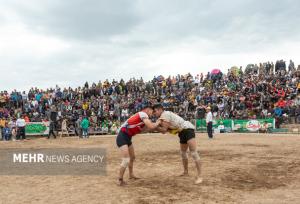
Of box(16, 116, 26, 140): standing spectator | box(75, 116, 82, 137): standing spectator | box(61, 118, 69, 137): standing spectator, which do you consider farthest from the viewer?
box(61, 118, 69, 137): standing spectator

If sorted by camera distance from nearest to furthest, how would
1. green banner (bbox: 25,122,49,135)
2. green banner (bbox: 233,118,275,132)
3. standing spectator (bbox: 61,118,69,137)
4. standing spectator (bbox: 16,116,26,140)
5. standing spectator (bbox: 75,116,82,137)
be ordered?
standing spectator (bbox: 16,116,26,140)
green banner (bbox: 233,118,275,132)
standing spectator (bbox: 75,116,82,137)
green banner (bbox: 25,122,49,135)
standing spectator (bbox: 61,118,69,137)

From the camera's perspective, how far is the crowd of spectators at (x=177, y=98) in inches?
1240

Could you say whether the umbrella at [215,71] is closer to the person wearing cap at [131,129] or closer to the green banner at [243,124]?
the green banner at [243,124]

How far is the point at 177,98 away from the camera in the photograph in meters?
36.2

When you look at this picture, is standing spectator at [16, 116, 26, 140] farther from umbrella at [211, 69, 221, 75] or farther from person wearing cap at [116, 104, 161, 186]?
umbrella at [211, 69, 221, 75]

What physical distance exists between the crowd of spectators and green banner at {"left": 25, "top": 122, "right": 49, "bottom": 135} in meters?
0.94

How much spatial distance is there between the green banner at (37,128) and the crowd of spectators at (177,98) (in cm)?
94

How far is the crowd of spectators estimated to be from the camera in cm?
3150

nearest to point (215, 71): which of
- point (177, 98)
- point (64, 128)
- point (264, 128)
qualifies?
point (177, 98)

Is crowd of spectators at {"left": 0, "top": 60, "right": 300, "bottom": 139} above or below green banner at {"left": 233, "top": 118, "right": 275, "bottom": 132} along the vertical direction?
above

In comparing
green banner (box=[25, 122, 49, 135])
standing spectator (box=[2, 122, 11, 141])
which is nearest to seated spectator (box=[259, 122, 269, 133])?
green banner (box=[25, 122, 49, 135])

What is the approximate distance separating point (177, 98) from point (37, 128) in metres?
12.6

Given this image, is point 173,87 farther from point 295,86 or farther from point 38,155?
point 38,155

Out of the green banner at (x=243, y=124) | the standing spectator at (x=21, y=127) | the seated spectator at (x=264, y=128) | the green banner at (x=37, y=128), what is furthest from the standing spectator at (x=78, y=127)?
the seated spectator at (x=264, y=128)
